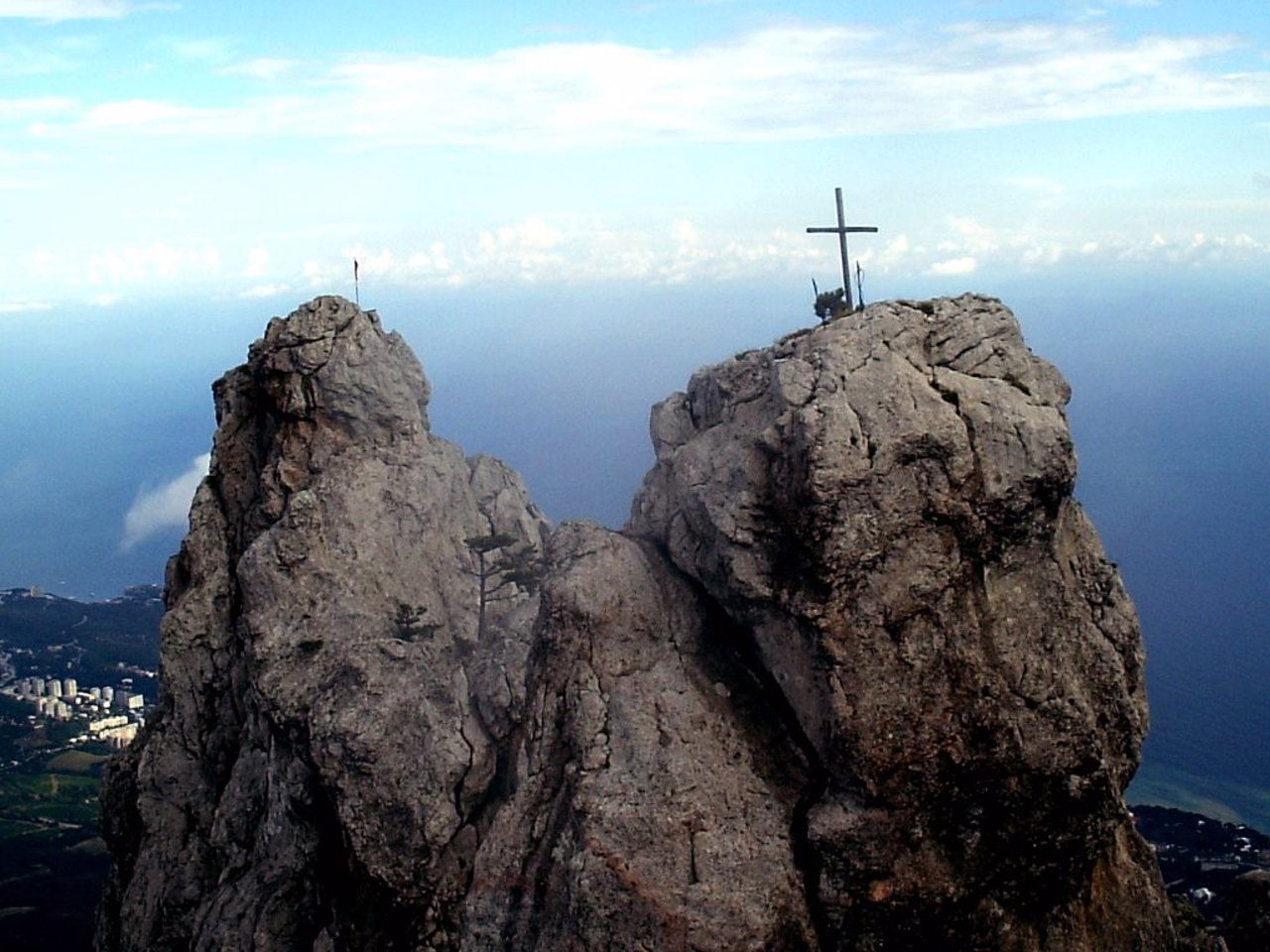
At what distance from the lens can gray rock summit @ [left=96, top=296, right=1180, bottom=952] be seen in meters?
18.0

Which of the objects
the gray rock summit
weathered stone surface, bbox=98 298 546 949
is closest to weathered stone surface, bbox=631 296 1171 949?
the gray rock summit

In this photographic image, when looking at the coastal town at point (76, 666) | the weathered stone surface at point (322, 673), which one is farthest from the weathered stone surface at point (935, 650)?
the coastal town at point (76, 666)

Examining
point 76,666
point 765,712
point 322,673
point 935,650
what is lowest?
point 76,666

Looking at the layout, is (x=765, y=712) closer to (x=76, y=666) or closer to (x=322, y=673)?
(x=322, y=673)

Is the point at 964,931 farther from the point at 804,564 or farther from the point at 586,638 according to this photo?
the point at 586,638

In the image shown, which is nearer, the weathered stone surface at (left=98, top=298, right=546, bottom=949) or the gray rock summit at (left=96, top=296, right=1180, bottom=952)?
the gray rock summit at (left=96, top=296, right=1180, bottom=952)

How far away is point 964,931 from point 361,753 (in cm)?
994

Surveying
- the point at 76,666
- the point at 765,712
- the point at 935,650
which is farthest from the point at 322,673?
the point at 76,666

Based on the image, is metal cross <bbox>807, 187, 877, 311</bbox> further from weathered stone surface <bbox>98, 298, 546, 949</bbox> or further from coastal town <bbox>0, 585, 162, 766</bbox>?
coastal town <bbox>0, 585, 162, 766</bbox>

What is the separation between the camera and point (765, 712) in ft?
64.2

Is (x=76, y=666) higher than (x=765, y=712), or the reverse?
(x=765, y=712)

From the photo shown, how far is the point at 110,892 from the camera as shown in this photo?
89.8 feet

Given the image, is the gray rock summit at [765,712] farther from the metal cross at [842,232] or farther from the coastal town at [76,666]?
the coastal town at [76,666]

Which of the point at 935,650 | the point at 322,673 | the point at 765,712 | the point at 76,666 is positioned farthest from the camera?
the point at 76,666
